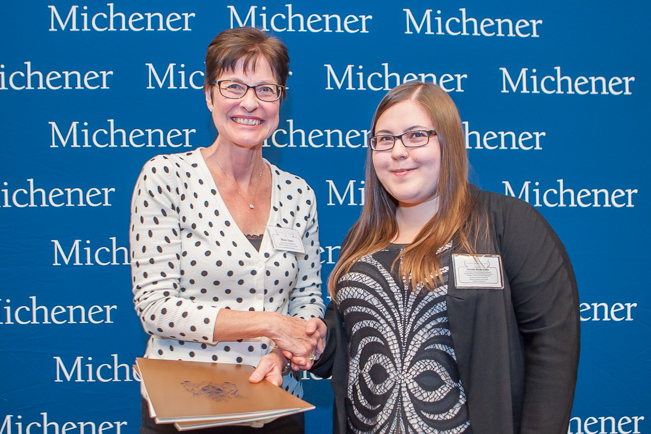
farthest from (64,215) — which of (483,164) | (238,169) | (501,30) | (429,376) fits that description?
(501,30)

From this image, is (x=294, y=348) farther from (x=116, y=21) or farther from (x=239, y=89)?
(x=116, y=21)

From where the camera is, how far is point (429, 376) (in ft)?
4.15

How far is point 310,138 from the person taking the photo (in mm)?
2387

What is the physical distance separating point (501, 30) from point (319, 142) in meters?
1.05

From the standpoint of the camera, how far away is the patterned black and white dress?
1.26 m

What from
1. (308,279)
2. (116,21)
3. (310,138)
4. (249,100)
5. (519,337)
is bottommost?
(519,337)

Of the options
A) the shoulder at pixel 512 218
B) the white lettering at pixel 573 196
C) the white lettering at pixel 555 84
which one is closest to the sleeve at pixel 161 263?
the shoulder at pixel 512 218

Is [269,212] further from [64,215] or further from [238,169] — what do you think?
[64,215]

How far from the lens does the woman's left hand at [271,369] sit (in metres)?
1.35

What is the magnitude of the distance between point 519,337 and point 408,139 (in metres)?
0.62

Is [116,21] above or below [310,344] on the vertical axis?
above

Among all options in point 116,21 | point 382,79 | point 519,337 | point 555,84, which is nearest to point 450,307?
point 519,337

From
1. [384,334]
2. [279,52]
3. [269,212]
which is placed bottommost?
[384,334]

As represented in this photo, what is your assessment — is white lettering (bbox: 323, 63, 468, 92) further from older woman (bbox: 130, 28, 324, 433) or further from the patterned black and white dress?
the patterned black and white dress
